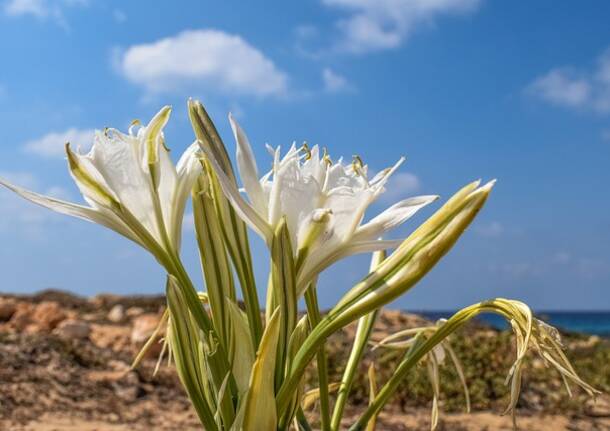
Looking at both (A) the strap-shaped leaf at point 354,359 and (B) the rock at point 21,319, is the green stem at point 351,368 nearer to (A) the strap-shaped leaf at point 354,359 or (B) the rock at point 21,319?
(A) the strap-shaped leaf at point 354,359

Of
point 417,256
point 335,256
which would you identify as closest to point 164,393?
point 335,256

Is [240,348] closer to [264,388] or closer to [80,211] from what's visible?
[264,388]

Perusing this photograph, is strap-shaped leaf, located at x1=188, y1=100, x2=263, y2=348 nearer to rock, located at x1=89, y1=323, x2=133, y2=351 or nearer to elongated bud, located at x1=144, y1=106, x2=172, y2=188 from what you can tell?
elongated bud, located at x1=144, y1=106, x2=172, y2=188

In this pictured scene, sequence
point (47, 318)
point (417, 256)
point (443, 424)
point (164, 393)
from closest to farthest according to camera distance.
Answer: point (417, 256) → point (443, 424) → point (164, 393) → point (47, 318)

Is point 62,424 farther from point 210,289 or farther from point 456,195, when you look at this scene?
point 456,195

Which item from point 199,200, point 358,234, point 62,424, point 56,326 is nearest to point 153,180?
point 199,200

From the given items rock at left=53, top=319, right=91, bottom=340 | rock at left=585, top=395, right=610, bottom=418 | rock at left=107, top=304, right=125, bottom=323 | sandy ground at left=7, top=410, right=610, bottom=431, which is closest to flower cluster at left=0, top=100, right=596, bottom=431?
sandy ground at left=7, top=410, right=610, bottom=431

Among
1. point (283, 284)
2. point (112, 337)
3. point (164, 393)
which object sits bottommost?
point (164, 393)
